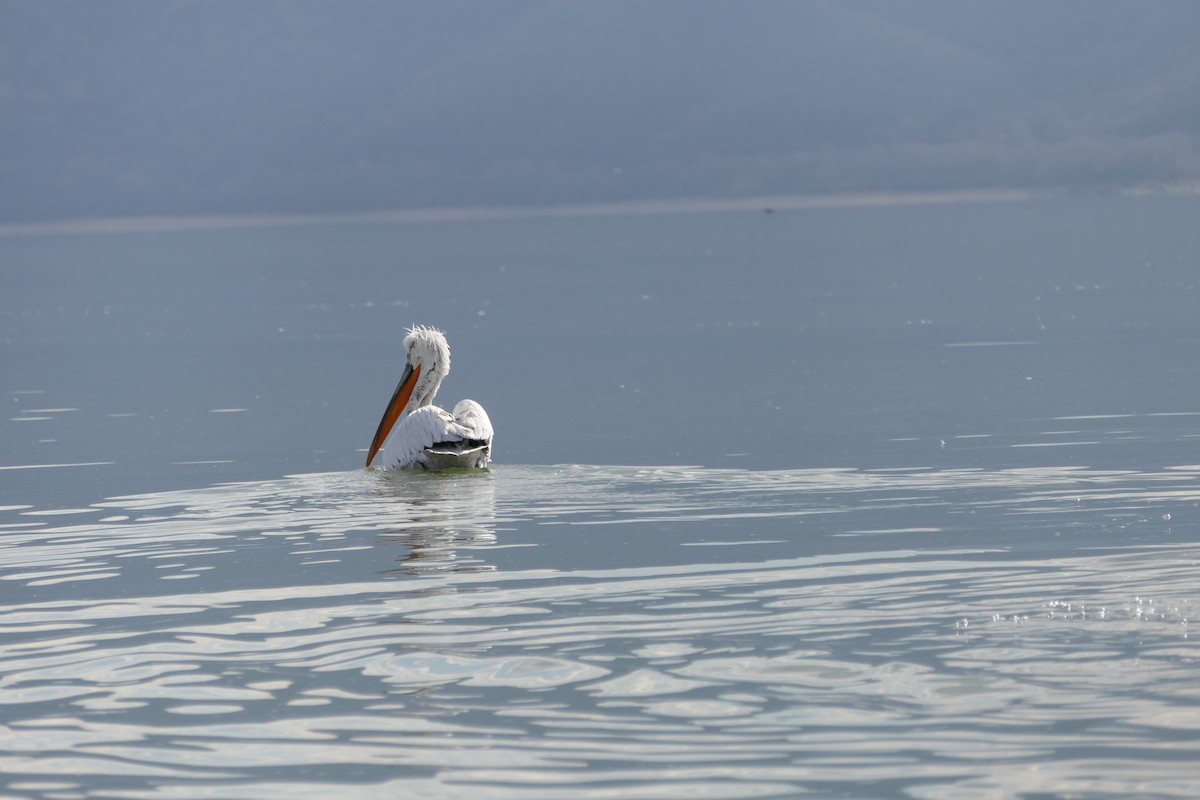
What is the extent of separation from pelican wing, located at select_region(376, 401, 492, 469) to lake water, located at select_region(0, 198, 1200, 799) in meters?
0.20

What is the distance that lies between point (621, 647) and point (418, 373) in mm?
9139

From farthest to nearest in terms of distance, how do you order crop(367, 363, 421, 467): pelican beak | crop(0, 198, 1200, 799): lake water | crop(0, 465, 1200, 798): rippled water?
crop(367, 363, 421, 467): pelican beak → crop(0, 198, 1200, 799): lake water → crop(0, 465, 1200, 798): rippled water

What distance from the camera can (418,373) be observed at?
17.4 m

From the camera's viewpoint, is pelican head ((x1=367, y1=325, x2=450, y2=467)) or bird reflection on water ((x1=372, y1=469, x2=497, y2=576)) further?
pelican head ((x1=367, y1=325, x2=450, y2=467))

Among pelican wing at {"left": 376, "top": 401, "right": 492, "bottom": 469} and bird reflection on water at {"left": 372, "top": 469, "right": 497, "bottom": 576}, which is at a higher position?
pelican wing at {"left": 376, "top": 401, "right": 492, "bottom": 469}

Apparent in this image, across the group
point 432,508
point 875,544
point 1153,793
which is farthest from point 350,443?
point 1153,793

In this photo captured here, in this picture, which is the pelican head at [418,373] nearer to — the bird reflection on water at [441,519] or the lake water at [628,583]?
the lake water at [628,583]

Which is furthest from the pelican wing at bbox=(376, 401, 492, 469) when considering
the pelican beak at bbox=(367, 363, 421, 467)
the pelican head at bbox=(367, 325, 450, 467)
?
the pelican head at bbox=(367, 325, 450, 467)

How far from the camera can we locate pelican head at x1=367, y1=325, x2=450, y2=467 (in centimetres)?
1714

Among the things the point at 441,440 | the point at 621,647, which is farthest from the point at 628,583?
the point at 441,440

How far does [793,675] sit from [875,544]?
3519 mm

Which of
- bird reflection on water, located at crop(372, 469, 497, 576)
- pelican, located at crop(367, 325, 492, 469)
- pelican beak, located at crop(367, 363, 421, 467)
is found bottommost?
bird reflection on water, located at crop(372, 469, 497, 576)

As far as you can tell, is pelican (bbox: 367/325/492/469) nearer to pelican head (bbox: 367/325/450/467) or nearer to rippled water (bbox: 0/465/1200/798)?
pelican head (bbox: 367/325/450/467)

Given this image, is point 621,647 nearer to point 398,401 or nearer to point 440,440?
point 440,440
